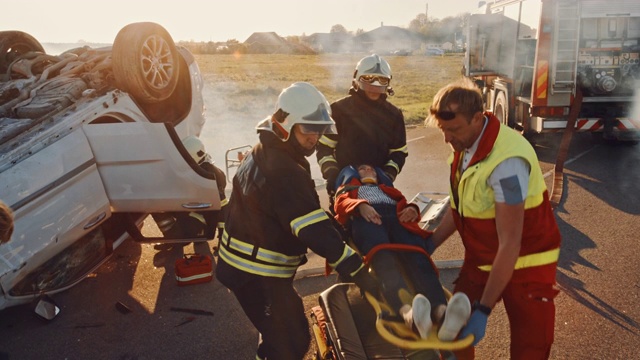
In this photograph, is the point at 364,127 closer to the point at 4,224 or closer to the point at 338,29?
the point at 4,224

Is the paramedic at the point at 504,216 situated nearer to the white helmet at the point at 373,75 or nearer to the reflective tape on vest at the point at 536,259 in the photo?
the reflective tape on vest at the point at 536,259

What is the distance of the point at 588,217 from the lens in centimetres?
609

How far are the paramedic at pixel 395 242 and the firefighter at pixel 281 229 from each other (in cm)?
23

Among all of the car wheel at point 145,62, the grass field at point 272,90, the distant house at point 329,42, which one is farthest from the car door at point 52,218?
the distant house at point 329,42

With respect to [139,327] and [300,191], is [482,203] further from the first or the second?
[139,327]

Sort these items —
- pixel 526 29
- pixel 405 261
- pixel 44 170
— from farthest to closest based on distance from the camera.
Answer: pixel 526 29, pixel 44 170, pixel 405 261

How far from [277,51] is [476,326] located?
55235 millimetres

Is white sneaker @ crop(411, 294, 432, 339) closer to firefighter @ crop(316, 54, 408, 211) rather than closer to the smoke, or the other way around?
firefighter @ crop(316, 54, 408, 211)

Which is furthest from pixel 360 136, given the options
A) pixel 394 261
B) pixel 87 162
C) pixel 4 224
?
pixel 4 224

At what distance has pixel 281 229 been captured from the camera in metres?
2.75

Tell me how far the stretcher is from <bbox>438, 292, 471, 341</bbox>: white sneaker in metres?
0.05

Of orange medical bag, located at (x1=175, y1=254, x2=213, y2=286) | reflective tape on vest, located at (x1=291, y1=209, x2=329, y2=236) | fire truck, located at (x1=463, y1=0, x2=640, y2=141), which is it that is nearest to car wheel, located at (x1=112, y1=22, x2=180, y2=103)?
orange medical bag, located at (x1=175, y1=254, x2=213, y2=286)

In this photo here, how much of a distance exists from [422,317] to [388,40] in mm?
63382

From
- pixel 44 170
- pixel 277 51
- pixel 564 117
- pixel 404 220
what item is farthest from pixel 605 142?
pixel 277 51
